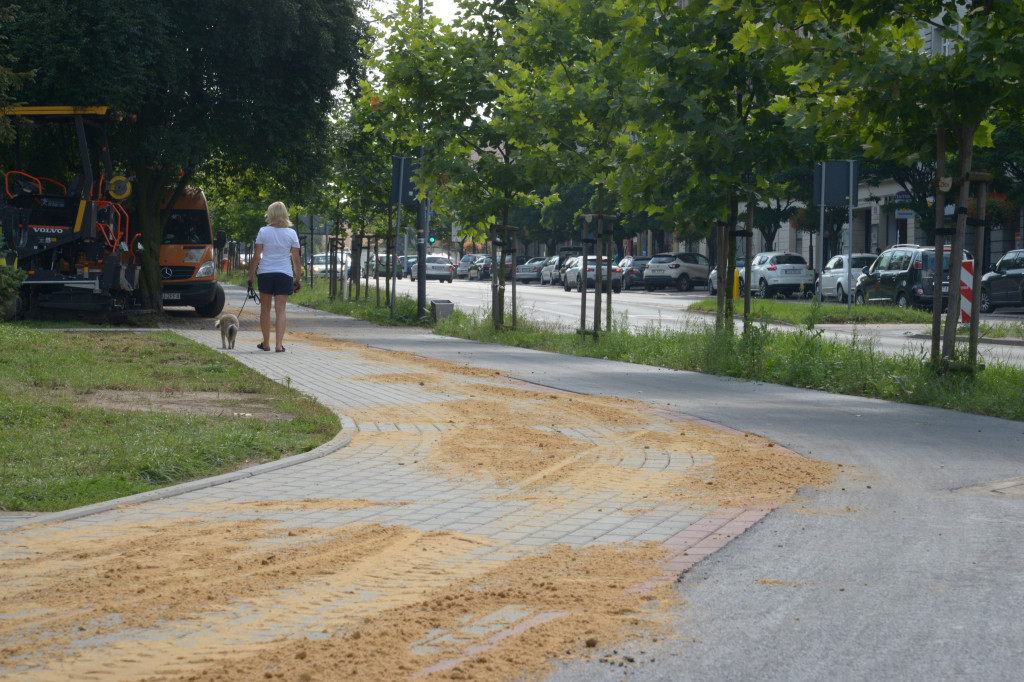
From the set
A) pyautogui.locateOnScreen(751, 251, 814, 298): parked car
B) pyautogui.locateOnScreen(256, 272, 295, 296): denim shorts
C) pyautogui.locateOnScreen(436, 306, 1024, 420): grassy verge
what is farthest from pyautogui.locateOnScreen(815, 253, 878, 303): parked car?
pyautogui.locateOnScreen(256, 272, 295, 296): denim shorts

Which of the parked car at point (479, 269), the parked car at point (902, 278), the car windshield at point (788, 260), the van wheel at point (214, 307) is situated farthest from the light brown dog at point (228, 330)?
the parked car at point (479, 269)

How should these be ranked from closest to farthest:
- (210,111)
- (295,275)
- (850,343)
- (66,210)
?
(850,343) < (295,275) < (66,210) < (210,111)

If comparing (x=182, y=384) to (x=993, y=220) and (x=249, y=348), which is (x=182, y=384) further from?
(x=993, y=220)

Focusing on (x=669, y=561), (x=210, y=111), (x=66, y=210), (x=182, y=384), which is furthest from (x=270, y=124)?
(x=669, y=561)

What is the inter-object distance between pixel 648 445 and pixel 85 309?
14525mm

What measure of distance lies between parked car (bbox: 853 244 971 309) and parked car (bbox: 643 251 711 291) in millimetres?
18775

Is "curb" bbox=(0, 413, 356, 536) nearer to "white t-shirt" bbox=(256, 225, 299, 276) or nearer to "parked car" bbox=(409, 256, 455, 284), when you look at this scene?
"white t-shirt" bbox=(256, 225, 299, 276)

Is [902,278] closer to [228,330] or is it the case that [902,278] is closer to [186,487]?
[228,330]

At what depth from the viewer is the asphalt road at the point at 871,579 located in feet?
13.5

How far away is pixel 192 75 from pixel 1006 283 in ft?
67.7

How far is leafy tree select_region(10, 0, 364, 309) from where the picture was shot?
20797 millimetres

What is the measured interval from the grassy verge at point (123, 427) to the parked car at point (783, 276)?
3198 cm

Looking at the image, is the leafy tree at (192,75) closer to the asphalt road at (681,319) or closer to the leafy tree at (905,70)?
the asphalt road at (681,319)

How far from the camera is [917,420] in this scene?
10.6 metres
